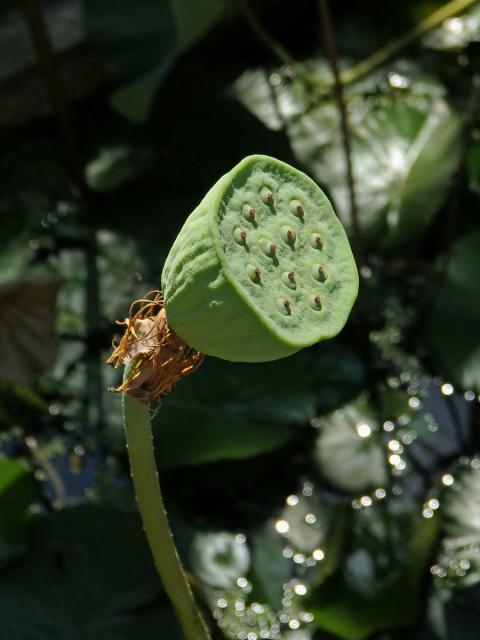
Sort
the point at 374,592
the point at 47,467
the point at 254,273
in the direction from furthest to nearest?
the point at 47,467
the point at 374,592
the point at 254,273

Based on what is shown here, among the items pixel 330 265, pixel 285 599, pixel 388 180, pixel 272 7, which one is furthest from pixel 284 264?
pixel 272 7

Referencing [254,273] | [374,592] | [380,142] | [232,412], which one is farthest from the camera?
[380,142]

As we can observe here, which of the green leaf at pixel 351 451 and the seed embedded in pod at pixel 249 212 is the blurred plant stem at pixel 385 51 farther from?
the seed embedded in pod at pixel 249 212

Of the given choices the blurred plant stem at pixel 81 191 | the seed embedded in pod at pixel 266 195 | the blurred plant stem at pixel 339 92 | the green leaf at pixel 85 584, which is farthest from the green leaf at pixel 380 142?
the seed embedded in pod at pixel 266 195

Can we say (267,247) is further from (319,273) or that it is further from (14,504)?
(14,504)

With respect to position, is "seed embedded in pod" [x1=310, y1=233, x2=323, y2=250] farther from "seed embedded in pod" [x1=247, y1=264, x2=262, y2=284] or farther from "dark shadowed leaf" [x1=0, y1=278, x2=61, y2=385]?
"dark shadowed leaf" [x1=0, y1=278, x2=61, y2=385]

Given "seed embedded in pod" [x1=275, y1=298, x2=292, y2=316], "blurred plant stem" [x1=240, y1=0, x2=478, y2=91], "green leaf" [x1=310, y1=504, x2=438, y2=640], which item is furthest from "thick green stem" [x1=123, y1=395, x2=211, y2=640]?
"blurred plant stem" [x1=240, y1=0, x2=478, y2=91]

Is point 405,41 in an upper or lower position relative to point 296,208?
lower

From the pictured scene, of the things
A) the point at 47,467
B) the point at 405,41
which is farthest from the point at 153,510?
the point at 405,41
